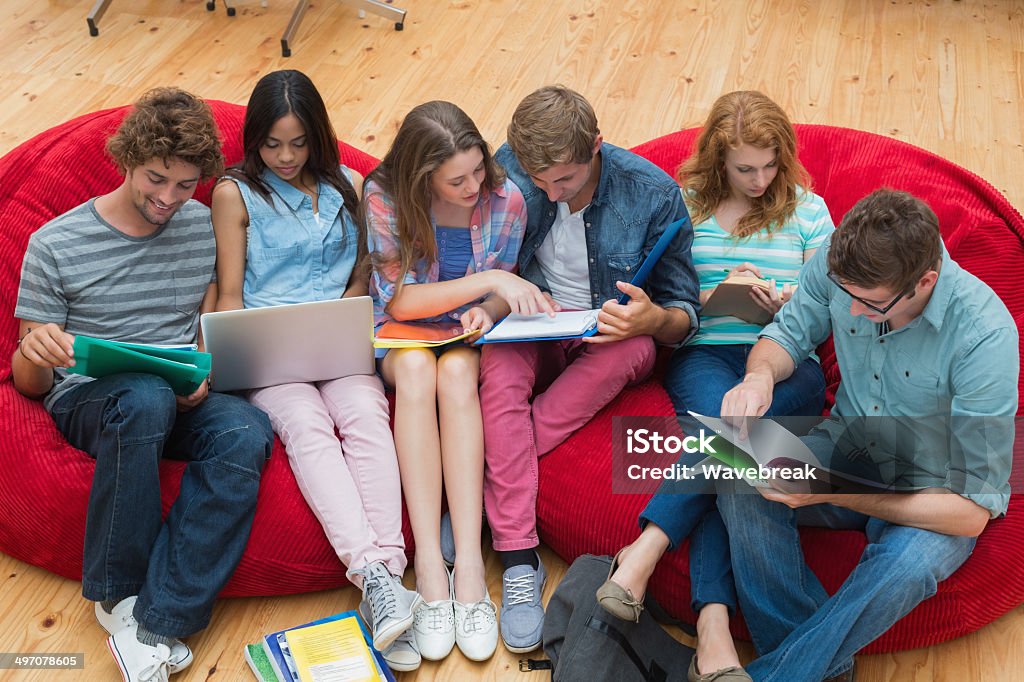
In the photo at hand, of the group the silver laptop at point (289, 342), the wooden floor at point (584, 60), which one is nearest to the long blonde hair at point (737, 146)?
the silver laptop at point (289, 342)

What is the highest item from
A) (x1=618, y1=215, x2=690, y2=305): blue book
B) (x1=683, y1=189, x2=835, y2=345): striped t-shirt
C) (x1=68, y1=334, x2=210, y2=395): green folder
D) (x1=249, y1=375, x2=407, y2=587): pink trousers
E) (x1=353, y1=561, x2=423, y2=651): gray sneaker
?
(x1=68, y1=334, x2=210, y2=395): green folder

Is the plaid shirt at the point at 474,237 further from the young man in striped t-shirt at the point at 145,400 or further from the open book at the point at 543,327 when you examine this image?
the young man in striped t-shirt at the point at 145,400

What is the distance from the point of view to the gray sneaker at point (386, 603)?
1908 mm

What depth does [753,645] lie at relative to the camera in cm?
203

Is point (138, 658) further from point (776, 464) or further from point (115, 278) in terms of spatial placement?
point (776, 464)

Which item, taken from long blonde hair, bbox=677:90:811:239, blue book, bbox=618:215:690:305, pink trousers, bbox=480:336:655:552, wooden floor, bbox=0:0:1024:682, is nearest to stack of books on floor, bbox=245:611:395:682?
pink trousers, bbox=480:336:655:552

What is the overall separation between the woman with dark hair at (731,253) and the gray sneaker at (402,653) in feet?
1.28

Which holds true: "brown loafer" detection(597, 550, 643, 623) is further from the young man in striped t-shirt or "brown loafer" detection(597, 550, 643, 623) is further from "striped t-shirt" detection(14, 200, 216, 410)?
"striped t-shirt" detection(14, 200, 216, 410)

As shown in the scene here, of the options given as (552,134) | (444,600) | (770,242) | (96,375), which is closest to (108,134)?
(96,375)

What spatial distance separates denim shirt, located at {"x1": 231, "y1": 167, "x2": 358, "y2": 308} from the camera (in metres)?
2.25

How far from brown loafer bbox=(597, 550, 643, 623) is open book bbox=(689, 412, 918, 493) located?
0.26 metres

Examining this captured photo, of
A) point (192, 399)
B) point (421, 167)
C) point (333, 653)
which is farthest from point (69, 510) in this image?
point (421, 167)

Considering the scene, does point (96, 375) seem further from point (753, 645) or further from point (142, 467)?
point (753, 645)

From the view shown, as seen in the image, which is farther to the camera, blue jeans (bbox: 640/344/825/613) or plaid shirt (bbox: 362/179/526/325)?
plaid shirt (bbox: 362/179/526/325)
